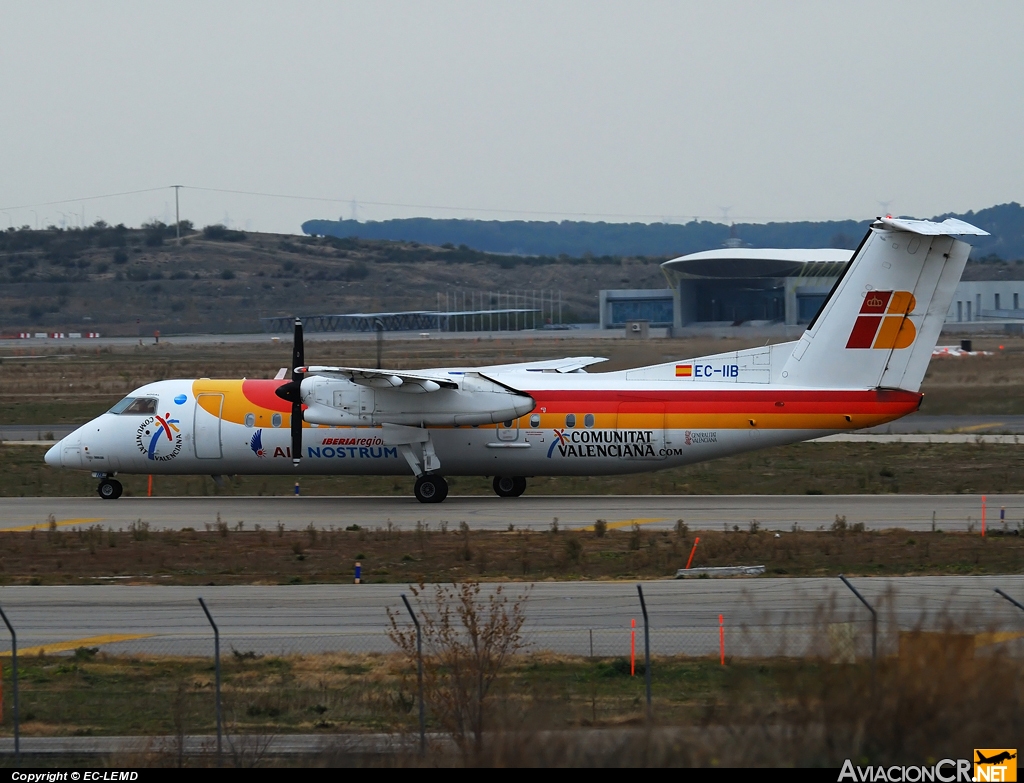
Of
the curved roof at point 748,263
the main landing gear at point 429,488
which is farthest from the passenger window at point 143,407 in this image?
the curved roof at point 748,263

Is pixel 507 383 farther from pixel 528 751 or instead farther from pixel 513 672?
pixel 528 751

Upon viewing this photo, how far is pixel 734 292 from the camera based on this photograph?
100 meters

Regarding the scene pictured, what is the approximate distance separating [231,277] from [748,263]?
71869 millimetres

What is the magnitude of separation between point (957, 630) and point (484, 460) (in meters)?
19.3

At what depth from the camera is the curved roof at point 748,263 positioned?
3812 inches

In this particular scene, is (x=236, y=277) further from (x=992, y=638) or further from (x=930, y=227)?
(x=992, y=638)

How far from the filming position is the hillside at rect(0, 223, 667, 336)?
13188cm

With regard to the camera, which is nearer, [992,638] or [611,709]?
[992,638]

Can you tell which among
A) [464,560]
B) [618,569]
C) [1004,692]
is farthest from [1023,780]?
[464,560]

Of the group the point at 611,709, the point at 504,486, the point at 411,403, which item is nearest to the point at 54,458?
the point at 411,403

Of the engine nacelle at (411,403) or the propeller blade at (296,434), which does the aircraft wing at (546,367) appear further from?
the propeller blade at (296,434)

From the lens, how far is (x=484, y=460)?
2798cm

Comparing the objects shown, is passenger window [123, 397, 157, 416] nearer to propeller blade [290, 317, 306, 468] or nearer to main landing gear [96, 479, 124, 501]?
main landing gear [96, 479, 124, 501]

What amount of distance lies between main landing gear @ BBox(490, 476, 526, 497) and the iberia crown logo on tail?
925 centimetres
